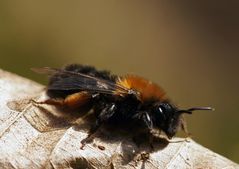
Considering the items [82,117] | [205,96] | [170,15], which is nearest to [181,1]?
[170,15]

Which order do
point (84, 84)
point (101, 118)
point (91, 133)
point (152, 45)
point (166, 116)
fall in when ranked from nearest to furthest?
1. point (91, 133)
2. point (101, 118)
3. point (166, 116)
4. point (84, 84)
5. point (152, 45)

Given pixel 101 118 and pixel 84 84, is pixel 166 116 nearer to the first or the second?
pixel 101 118

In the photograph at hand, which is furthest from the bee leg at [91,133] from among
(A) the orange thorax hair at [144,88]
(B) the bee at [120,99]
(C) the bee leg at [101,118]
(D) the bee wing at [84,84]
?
(A) the orange thorax hair at [144,88]

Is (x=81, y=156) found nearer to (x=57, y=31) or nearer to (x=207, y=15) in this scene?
(x=57, y=31)

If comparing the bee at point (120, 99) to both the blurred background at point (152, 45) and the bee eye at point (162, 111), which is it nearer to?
the bee eye at point (162, 111)

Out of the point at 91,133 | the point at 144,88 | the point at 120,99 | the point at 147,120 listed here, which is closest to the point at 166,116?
the point at 147,120

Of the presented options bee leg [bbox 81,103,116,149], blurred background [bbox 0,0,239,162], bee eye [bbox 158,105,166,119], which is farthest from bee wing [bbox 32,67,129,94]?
blurred background [bbox 0,0,239,162]
